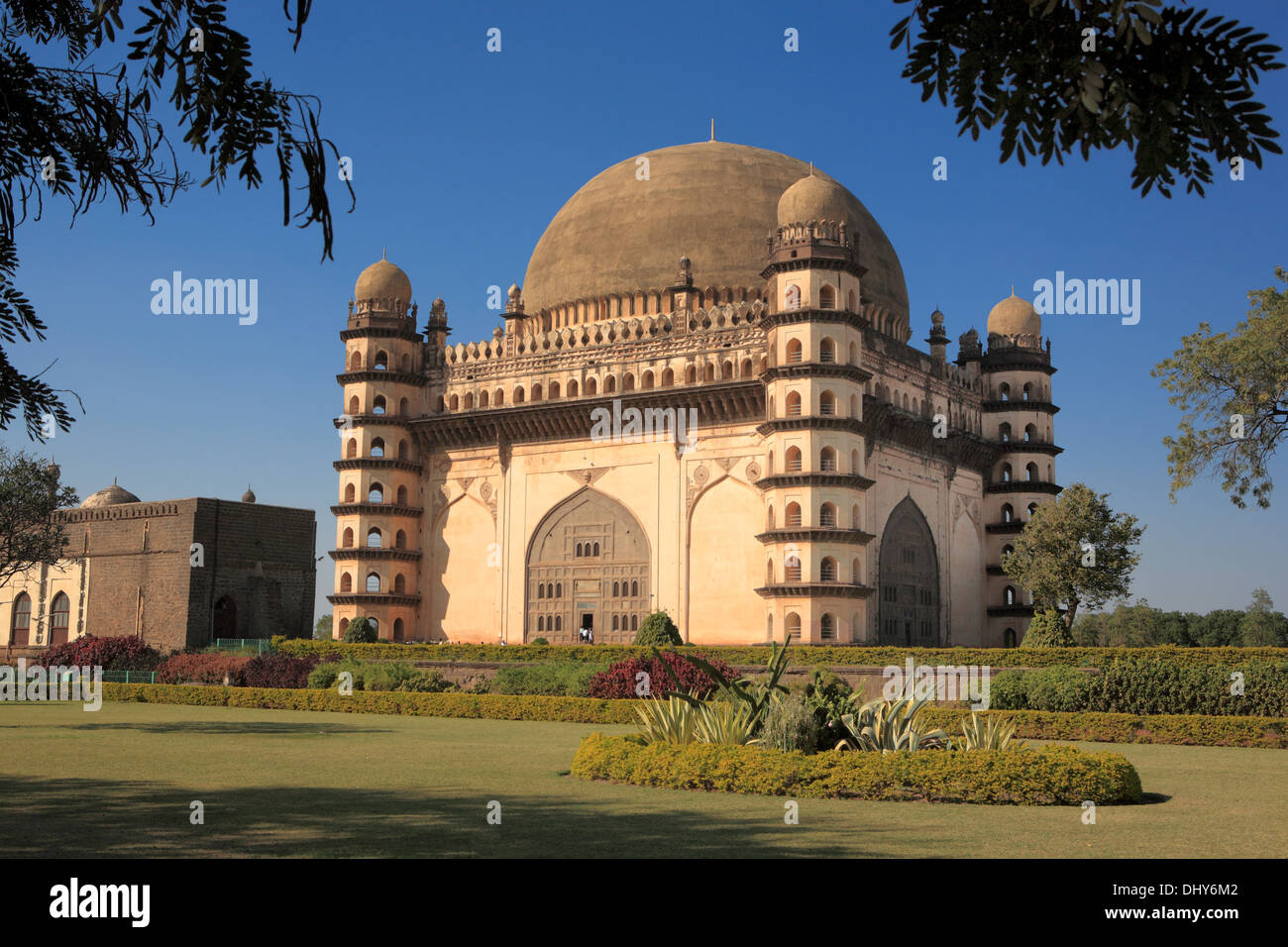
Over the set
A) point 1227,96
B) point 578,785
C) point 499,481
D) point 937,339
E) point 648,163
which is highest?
point 648,163

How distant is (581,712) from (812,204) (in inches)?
762

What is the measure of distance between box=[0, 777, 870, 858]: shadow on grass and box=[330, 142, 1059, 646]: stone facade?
24105 millimetres

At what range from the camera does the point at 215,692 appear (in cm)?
2891

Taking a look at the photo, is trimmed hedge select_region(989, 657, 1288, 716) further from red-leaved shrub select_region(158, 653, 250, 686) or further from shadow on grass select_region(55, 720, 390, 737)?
red-leaved shrub select_region(158, 653, 250, 686)

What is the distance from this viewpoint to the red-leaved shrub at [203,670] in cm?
3259

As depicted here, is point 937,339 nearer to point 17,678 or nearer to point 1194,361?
point 1194,361

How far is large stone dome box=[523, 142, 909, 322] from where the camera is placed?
4200cm

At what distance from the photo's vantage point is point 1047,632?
107 feet

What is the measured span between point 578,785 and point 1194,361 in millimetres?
23346

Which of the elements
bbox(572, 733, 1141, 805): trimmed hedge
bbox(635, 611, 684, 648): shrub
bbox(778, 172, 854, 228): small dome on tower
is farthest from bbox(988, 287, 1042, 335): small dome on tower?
bbox(572, 733, 1141, 805): trimmed hedge

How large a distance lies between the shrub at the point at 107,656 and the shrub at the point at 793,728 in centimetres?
2645

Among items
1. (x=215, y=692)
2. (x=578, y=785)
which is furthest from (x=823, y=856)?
(x=215, y=692)

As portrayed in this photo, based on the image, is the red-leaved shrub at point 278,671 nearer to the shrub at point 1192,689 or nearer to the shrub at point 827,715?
the shrub at point 1192,689

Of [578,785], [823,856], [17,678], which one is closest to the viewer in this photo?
[823,856]
